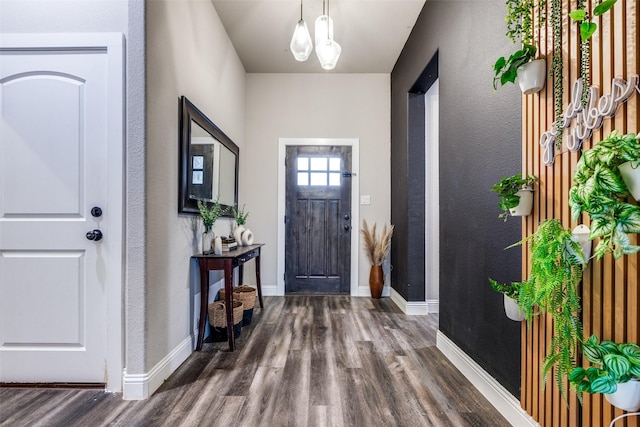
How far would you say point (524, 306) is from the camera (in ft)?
3.81

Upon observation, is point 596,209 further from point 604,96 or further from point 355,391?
point 355,391

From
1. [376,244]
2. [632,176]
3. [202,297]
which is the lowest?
[202,297]

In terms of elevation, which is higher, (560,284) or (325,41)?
(325,41)

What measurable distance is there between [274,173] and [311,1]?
195cm

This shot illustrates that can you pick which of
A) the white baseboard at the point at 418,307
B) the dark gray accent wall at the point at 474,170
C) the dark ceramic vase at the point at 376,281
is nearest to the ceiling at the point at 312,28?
the dark gray accent wall at the point at 474,170

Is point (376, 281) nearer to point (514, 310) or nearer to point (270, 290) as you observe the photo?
point (270, 290)

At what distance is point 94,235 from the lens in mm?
1729

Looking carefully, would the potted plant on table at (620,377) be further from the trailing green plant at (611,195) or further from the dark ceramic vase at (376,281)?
the dark ceramic vase at (376,281)

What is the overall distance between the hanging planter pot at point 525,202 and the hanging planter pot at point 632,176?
487 mm

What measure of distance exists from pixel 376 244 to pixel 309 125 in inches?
68.8

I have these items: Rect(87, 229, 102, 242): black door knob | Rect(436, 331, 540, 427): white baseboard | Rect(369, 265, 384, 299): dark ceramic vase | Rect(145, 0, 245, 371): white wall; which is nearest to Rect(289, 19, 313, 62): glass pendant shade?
Rect(145, 0, 245, 371): white wall

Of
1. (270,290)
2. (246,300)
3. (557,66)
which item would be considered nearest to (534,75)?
(557,66)

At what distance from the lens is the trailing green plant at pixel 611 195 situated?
83 centimetres

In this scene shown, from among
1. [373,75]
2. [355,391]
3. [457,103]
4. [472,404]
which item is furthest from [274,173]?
[472,404]
